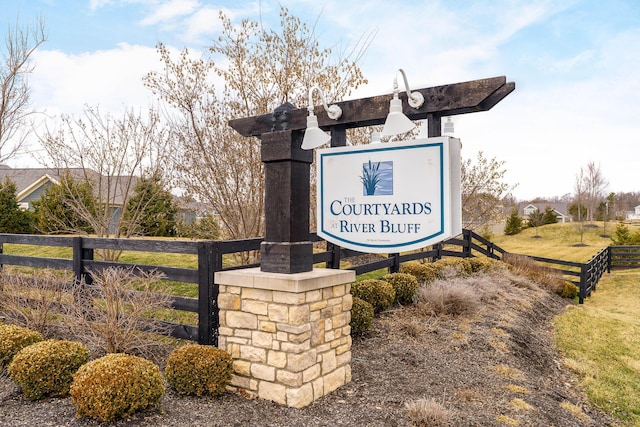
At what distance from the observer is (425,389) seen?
4375 millimetres

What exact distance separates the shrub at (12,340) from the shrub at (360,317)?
3.45m

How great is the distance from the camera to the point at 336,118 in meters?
4.29

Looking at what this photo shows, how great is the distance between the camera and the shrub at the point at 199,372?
3920 mm

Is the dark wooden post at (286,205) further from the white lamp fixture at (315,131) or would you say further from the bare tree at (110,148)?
the bare tree at (110,148)

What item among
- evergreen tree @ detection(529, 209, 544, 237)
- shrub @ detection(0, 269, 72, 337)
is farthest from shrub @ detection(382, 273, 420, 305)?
evergreen tree @ detection(529, 209, 544, 237)

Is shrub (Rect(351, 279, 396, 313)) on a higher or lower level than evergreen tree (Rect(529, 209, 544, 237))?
lower

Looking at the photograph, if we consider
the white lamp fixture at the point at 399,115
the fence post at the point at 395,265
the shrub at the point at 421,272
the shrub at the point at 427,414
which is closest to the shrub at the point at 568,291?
the shrub at the point at 421,272

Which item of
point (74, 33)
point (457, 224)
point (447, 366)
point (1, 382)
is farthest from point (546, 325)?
point (74, 33)

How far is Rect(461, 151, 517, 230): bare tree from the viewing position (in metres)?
13.7

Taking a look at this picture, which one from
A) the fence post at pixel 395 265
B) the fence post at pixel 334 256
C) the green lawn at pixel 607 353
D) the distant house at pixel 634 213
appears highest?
the distant house at pixel 634 213

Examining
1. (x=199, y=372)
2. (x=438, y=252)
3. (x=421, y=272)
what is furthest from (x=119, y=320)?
(x=438, y=252)

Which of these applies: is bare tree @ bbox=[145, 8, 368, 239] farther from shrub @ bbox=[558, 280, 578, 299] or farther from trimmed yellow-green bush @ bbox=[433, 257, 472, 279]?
shrub @ bbox=[558, 280, 578, 299]

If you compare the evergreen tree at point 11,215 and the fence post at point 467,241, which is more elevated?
the evergreen tree at point 11,215

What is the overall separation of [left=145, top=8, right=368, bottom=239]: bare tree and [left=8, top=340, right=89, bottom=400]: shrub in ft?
15.0
